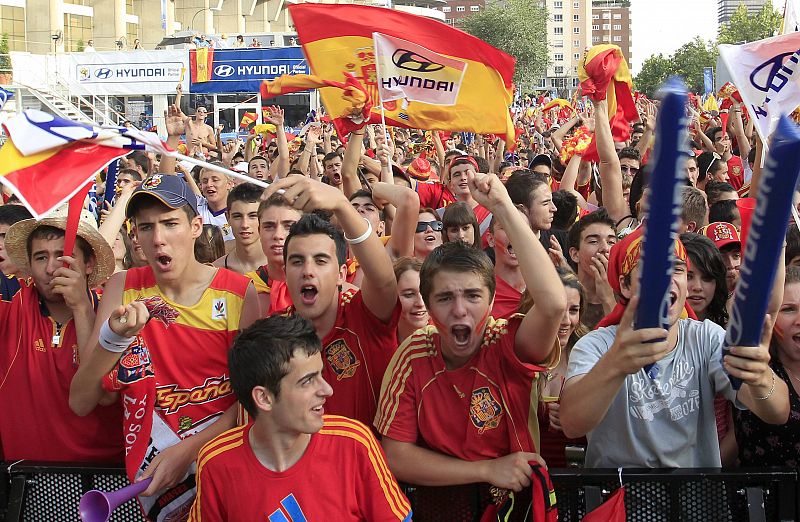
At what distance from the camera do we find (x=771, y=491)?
10.1ft

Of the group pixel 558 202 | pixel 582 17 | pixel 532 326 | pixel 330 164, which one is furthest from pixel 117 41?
pixel 582 17

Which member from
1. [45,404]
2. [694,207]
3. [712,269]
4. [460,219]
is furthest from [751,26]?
[45,404]

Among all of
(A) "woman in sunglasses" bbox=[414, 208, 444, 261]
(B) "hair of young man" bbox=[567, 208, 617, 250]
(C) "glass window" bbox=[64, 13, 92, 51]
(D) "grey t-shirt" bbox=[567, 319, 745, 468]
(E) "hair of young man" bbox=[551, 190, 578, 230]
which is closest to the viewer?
(D) "grey t-shirt" bbox=[567, 319, 745, 468]

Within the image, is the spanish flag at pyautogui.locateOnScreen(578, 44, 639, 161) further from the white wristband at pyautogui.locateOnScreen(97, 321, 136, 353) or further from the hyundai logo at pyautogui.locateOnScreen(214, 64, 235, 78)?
the hyundai logo at pyautogui.locateOnScreen(214, 64, 235, 78)

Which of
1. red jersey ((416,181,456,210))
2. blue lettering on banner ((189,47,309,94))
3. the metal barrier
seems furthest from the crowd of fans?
blue lettering on banner ((189,47,309,94))

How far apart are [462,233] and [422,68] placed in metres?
1.81

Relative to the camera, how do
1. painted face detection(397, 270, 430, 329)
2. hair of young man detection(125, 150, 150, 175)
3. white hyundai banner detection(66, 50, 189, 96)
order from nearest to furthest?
1. painted face detection(397, 270, 430, 329)
2. hair of young man detection(125, 150, 150, 175)
3. white hyundai banner detection(66, 50, 189, 96)

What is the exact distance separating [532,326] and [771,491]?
0.94 m

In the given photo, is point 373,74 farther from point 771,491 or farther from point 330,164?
point 771,491

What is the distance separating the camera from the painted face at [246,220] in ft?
18.9

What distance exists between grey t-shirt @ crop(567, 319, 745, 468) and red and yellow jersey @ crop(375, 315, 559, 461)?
21 centimetres

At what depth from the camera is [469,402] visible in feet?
10.7

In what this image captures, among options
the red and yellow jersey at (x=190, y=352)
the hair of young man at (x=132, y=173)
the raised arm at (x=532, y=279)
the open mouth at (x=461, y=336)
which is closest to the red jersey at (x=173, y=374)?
the red and yellow jersey at (x=190, y=352)

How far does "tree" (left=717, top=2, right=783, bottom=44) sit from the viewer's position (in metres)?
75.7
